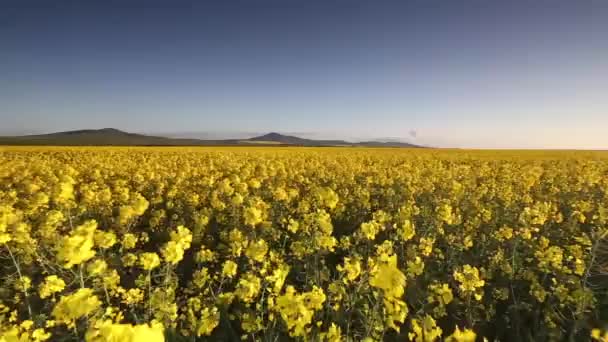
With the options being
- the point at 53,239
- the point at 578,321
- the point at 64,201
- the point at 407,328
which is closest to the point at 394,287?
the point at 407,328

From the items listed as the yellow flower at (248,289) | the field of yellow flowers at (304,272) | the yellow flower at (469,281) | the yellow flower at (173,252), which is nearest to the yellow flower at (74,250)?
the field of yellow flowers at (304,272)

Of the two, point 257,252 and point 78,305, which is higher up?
point 78,305

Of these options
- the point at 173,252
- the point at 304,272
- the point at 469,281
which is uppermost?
the point at 173,252

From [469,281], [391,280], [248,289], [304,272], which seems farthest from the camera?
[304,272]

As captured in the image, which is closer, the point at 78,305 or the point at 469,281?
the point at 78,305

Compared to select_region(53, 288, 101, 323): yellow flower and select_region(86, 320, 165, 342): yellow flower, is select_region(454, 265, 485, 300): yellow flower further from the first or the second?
select_region(53, 288, 101, 323): yellow flower

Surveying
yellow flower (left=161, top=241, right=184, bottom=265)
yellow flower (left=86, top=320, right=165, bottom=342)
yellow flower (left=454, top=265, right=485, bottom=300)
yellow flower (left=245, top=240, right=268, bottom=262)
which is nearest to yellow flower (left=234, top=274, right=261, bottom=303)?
yellow flower (left=245, top=240, right=268, bottom=262)

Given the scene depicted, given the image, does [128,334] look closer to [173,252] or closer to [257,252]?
[173,252]

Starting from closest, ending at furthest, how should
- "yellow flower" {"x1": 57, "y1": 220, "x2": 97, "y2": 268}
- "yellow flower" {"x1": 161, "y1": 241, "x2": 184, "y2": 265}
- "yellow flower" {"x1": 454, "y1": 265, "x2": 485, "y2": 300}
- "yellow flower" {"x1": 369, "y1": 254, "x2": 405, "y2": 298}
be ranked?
1. "yellow flower" {"x1": 369, "y1": 254, "x2": 405, "y2": 298}
2. "yellow flower" {"x1": 57, "y1": 220, "x2": 97, "y2": 268}
3. "yellow flower" {"x1": 161, "y1": 241, "x2": 184, "y2": 265}
4. "yellow flower" {"x1": 454, "y1": 265, "x2": 485, "y2": 300}

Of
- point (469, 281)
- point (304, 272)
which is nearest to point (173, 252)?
point (304, 272)

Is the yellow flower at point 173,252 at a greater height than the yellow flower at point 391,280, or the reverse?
the yellow flower at point 391,280

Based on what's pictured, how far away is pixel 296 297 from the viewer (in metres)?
2.38

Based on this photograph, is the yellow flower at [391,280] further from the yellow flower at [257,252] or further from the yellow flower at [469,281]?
the yellow flower at [469,281]

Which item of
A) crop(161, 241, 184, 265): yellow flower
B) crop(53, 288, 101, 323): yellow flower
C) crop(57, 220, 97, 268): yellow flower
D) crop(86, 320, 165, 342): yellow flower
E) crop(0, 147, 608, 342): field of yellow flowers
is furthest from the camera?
crop(161, 241, 184, 265): yellow flower
